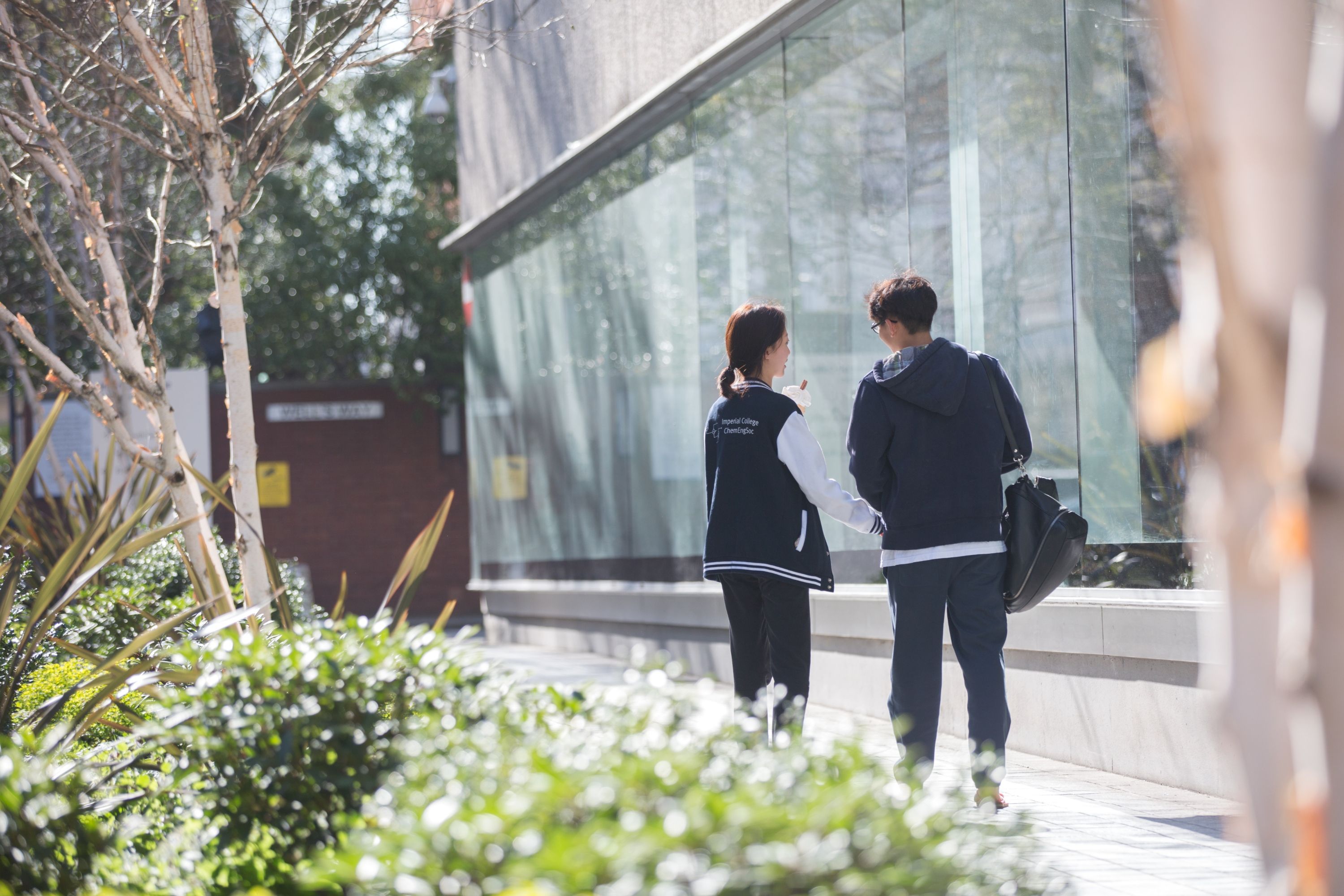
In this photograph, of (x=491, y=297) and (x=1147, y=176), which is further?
(x=491, y=297)

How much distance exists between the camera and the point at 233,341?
5.32 m

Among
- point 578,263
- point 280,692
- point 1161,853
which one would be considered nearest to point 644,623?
point 578,263

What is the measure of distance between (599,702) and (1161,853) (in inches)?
93.2

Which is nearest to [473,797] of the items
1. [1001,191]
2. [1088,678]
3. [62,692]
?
[62,692]

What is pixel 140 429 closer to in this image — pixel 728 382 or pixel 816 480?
pixel 728 382

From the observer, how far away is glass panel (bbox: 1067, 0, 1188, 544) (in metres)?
5.59

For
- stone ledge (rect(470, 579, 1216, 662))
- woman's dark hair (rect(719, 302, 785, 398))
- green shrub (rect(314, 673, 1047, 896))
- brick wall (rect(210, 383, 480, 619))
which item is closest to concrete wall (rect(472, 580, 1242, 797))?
stone ledge (rect(470, 579, 1216, 662))

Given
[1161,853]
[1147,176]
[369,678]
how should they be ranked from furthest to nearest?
[1147,176], [1161,853], [369,678]

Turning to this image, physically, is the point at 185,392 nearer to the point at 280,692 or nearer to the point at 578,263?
the point at 578,263

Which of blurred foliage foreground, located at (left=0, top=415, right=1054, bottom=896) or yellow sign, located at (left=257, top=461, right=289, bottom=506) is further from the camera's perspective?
yellow sign, located at (left=257, top=461, right=289, bottom=506)

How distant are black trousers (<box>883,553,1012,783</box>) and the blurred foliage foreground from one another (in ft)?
5.15

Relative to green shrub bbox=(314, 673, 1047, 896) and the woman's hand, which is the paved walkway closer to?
green shrub bbox=(314, 673, 1047, 896)

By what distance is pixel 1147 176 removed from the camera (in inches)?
222

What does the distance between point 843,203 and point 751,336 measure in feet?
10.3
